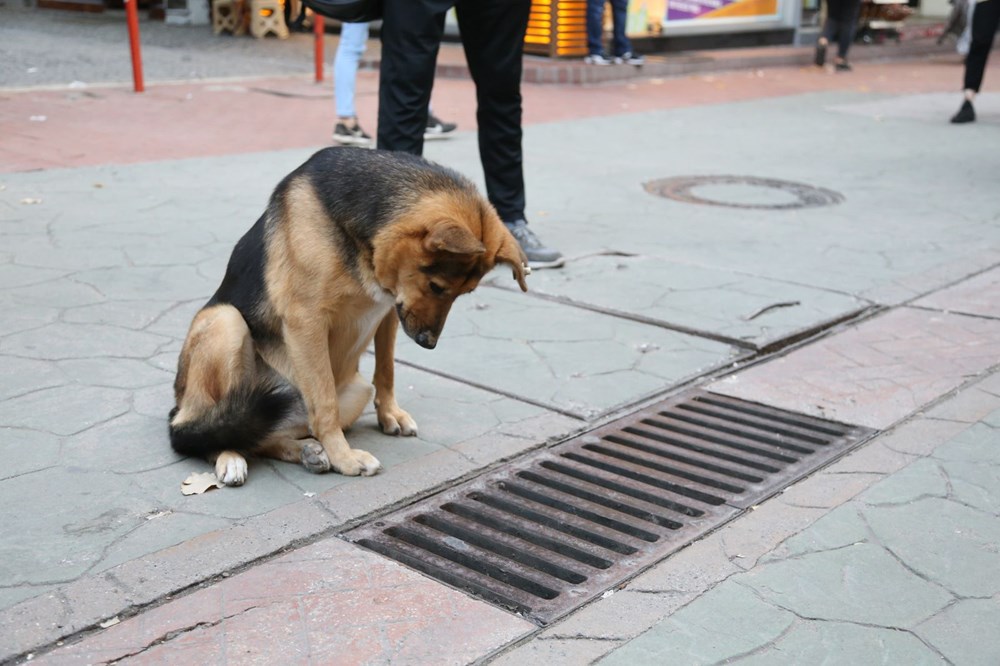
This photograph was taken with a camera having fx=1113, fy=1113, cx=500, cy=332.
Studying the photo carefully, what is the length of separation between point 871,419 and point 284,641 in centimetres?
238

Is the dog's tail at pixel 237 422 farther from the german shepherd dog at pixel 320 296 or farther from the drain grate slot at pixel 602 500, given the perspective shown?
the drain grate slot at pixel 602 500

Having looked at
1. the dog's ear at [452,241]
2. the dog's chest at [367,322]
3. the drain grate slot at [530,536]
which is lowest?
the drain grate slot at [530,536]

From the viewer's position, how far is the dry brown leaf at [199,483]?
3.29 m

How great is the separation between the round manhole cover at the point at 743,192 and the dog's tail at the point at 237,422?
4561 mm

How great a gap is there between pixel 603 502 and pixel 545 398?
0.78 m

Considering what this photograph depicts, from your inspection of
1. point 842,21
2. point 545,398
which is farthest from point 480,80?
point 842,21

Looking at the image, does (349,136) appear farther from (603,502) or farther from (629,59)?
(629,59)

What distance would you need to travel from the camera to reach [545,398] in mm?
4160

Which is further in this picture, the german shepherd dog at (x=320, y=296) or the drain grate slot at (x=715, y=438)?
the drain grate slot at (x=715, y=438)

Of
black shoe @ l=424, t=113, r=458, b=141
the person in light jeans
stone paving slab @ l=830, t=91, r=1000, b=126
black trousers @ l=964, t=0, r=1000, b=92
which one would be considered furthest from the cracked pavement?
stone paving slab @ l=830, t=91, r=1000, b=126

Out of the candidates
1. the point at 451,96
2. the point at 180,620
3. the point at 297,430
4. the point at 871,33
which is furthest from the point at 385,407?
the point at 871,33

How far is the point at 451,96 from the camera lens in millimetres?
12000

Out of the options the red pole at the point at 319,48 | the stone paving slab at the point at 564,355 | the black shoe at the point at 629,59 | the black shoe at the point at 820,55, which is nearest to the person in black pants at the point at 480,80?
the stone paving slab at the point at 564,355

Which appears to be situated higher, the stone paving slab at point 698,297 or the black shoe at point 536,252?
the black shoe at point 536,252
